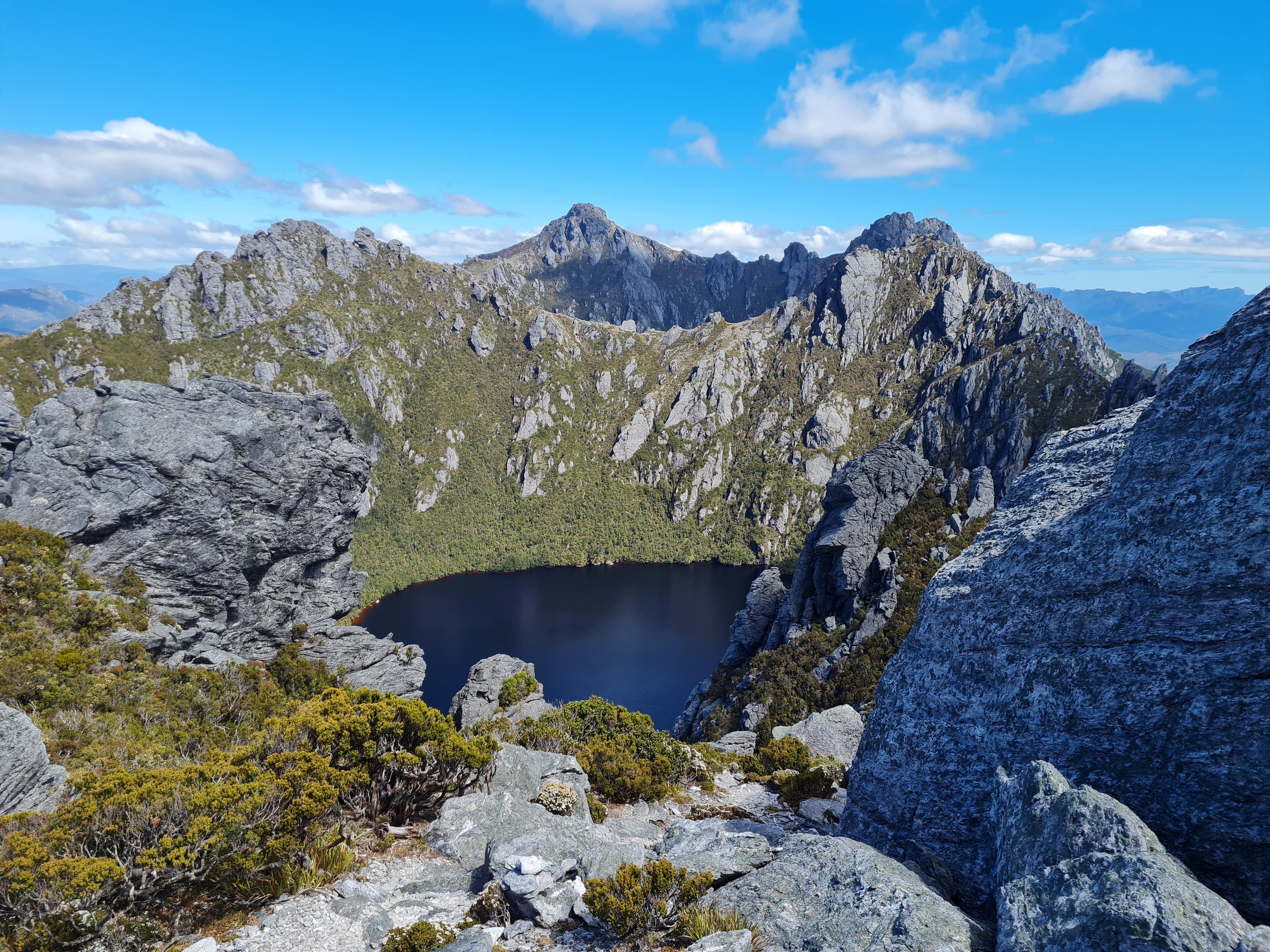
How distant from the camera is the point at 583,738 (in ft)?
103

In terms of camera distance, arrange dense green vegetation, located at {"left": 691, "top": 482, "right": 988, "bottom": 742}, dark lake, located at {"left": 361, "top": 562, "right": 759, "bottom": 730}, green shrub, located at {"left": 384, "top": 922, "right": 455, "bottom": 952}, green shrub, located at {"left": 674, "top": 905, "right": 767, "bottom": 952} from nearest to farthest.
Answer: green shrub, located at {"left": 674, "top": 905, "right": 767, "bottom": 952} < green shrub, located at {"left": 384, "top": 922, "right": 455, "bottom": 952} < dense green vegetation, located at {"left": 691, "top": 482, "right": 988, "bottom": 742} < dark lake, located at {"left": 361, "top": 562, "right": 759, "bottom": 730}

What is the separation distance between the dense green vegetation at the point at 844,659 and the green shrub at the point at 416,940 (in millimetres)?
45112

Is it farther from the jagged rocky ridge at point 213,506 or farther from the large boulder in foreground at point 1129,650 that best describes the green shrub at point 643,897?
the jagged rocky ridge at point 213,506

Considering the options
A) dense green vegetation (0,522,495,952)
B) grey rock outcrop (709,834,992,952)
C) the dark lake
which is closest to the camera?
grey rock outcrop (709,834,992,952)

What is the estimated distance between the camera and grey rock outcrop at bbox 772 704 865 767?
1495 inches

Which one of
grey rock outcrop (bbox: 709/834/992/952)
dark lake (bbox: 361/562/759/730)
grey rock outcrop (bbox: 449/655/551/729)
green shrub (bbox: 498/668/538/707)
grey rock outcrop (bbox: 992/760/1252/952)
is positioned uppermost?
grey rock outcrop (bbox: 992/760/1252/952)

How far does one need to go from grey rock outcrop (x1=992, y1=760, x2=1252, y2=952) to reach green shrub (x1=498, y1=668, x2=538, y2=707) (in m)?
40.3

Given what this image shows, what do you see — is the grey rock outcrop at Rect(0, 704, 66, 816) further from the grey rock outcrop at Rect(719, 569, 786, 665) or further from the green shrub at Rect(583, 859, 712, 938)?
the grey rock outcrop at Rect(719, 569, 786, 665)

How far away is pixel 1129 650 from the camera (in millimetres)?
10047

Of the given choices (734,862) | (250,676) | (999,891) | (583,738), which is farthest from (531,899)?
(250,676)

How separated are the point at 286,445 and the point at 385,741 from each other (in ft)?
122

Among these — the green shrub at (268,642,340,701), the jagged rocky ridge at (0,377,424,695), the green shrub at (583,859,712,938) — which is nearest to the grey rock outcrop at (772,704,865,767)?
the green shrub at (583,859,712,938)

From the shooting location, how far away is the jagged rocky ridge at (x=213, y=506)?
122 ft

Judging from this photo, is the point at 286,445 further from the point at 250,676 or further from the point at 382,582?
the point at 382,582
